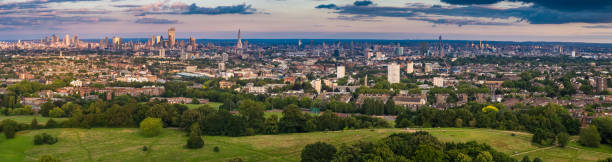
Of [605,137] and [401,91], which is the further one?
[401,91]

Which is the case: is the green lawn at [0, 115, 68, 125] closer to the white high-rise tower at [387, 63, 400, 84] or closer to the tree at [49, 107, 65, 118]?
the tree at [49, 107, 65, 118]

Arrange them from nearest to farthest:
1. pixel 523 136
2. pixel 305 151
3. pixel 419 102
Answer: pixel 305 151 < pixel 523 136 < pixel 419 102

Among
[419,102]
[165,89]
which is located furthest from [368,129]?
[165,89]

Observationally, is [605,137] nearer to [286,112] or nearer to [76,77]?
[286,112]

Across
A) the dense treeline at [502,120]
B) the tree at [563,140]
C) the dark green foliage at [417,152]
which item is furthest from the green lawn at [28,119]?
the tree at [563,140]

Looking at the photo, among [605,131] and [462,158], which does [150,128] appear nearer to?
[462,158]

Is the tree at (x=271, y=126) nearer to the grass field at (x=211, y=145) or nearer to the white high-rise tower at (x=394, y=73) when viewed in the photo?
the grass field at (x=211, y=145)

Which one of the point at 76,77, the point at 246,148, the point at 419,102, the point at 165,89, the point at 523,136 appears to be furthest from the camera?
the point at 76,77
